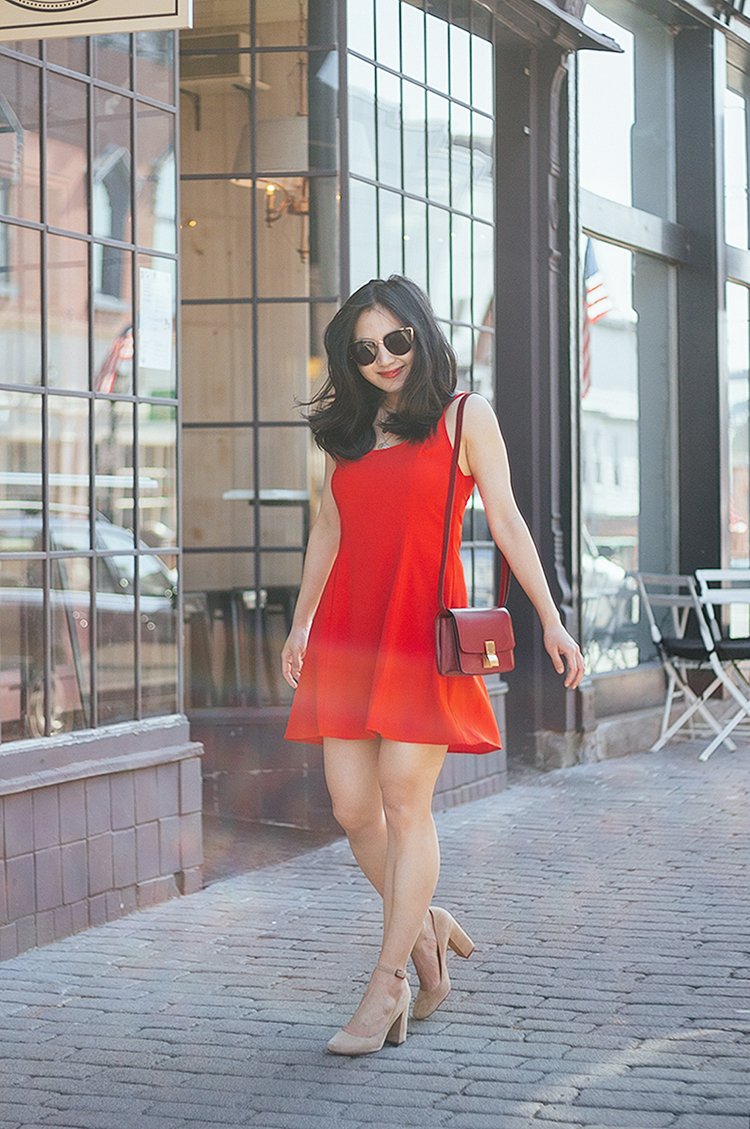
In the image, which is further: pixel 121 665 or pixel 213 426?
pixel 213 426

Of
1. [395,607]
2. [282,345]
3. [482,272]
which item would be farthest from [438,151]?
[395,607]

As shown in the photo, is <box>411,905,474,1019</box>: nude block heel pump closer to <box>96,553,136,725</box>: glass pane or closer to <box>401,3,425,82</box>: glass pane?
<box>96,553,136,725</box>: glass pane

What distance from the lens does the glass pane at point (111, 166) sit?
5684 millimetres

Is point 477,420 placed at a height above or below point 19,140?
below

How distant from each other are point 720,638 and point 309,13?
5.07 meters

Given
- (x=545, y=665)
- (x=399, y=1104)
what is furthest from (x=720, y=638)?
(x=399, y=1104)

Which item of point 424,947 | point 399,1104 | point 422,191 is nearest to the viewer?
point 399,1104

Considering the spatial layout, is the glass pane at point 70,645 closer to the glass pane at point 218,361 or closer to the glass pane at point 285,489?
the glass pane at point 285,489

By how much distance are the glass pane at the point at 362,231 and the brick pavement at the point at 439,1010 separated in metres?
2.60

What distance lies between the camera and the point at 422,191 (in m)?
7.89

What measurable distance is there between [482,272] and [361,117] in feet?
4.01

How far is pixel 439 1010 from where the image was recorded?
450 cm

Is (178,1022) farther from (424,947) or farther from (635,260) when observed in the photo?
(635,260)

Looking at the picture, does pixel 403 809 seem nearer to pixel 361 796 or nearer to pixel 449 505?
pixel 361 796
